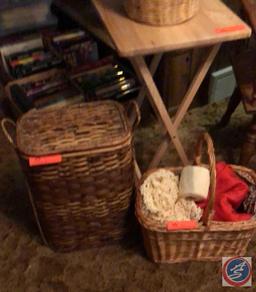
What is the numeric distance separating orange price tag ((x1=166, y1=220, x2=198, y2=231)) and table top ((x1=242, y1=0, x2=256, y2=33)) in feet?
2.14

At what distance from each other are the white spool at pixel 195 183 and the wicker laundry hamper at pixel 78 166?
6.6 inches

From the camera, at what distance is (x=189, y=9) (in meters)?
1.09

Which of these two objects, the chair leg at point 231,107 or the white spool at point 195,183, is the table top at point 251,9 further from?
the white spool at point 195,183

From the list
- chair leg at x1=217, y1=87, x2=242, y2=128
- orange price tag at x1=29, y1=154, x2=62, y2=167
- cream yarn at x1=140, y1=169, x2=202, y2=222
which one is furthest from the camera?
chair leg at x1=217, y1=87, x2=242, y2=128

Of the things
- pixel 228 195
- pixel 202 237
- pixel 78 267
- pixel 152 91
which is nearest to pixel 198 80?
pixel 152 91

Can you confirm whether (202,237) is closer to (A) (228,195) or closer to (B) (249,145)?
(A) (228,195)

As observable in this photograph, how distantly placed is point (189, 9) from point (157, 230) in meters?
0.66

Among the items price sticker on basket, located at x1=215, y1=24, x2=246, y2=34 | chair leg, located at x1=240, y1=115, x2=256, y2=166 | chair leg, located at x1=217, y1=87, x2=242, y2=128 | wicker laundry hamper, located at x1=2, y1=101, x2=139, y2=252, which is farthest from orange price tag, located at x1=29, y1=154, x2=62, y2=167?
chair leg, located at x1=217, y1=87, x2=242, y2=128

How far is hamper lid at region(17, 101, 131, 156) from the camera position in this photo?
1.04 m

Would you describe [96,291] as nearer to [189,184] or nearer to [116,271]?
[116,271]

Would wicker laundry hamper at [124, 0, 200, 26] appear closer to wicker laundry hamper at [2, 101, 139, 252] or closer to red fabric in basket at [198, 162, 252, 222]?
wicker laundry hamper at [2, 101, 139, 252]

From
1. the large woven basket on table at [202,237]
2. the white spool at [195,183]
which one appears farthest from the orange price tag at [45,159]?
the white spool at [195,183]

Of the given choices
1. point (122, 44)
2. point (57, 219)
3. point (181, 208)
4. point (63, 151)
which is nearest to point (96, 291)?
point (57, 219)

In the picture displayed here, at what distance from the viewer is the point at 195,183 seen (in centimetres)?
117
